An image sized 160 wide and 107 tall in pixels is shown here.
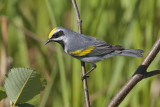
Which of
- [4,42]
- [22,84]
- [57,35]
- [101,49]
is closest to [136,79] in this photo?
[22,84]

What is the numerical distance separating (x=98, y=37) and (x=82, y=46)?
0.78 meters

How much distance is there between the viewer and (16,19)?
2951mm

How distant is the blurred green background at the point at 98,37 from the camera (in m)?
2.12

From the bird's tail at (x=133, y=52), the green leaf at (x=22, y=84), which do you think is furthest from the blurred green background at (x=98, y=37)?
the green leaf at (x=22, y=84)

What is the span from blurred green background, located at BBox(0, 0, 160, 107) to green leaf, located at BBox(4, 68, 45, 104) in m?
1.18

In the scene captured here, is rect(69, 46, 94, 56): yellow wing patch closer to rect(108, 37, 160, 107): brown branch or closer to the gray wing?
the gray wing

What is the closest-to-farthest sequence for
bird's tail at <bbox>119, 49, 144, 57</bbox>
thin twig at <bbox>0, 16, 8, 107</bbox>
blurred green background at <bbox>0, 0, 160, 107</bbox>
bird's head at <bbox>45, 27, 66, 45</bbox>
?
bird's tail at <bbox>119, 49, 144, 57</bbox> < bird's head at <bbox>45, 27, 66, 45</bbox> < blurred green background at <bbox>0, 0, 160, 107</bbox> < thin twig at <bbox>0, 16, 8, 107</bbox>

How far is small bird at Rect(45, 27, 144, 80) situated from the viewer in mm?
1725

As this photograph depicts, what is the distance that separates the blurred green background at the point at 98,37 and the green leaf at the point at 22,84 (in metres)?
1.18

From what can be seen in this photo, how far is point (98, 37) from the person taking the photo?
2582mm

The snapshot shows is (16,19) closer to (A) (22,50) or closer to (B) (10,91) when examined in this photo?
(A) (22,50)

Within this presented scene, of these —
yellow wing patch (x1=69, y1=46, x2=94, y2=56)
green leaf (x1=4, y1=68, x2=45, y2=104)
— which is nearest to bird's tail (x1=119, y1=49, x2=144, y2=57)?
yellow wing patch (x1=69, y1=46, x2=94, y2=56)

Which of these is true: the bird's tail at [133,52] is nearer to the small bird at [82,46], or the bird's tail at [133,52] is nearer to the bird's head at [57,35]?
the small bird at [82,46]

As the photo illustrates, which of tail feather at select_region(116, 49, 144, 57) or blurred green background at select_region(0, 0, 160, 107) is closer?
tail feather at select_region(116, 49, 144, 57)
